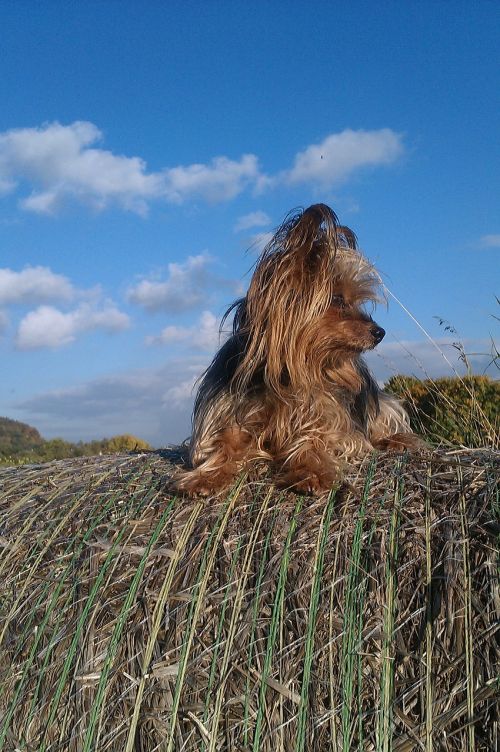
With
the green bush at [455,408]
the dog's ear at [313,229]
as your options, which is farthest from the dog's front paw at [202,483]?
the green bush at [455,408]

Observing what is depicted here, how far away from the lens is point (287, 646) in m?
2.95

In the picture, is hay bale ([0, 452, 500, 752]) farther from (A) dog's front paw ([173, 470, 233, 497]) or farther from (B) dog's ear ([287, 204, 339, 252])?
(B) dog's ear ([287, 204, 339, 252])

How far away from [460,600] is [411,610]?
191 mm

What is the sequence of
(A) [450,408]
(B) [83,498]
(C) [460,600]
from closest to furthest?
(C) [460,600] → (B) [83,498] → (A) [450,408]

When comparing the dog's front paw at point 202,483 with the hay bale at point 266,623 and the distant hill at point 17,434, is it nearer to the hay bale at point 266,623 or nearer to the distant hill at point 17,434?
the hay bale at point 266,623

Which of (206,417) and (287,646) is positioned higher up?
(206,417)

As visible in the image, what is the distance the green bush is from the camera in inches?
237

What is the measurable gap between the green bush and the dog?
1.40 meters

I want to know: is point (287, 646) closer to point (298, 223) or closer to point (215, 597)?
point (215, 597)

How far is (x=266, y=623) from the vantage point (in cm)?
304

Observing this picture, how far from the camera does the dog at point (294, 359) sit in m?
4.41

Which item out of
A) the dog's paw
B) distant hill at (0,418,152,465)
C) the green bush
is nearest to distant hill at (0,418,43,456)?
distant hill at (0,418,152,465)

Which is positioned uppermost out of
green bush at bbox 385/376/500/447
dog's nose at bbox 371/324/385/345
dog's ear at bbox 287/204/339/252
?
dog's ear at bbox 287/204/339/252

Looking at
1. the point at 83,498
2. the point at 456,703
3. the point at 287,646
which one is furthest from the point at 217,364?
the point at 456,703
